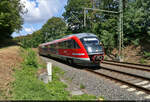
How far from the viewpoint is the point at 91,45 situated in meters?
10.1

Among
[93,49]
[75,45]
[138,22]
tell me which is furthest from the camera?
[138,22]

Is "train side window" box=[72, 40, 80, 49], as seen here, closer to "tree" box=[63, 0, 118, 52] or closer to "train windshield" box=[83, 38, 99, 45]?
"train windshield" box=[83, 38, 99, 45]

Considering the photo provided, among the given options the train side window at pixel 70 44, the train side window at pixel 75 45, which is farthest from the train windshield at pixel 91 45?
the train side window at pixel 70 44

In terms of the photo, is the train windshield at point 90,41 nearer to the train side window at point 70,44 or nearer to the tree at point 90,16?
the train side window at point 70,44

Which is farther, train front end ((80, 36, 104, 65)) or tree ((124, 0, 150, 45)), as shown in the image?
tree ((124, 0, 150, 45))

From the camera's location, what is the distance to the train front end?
9.80 m

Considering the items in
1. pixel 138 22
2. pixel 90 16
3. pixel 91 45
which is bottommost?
pixel 91 45

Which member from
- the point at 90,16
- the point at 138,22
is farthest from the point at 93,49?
the point at 90,16

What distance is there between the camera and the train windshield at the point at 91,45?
990 cm

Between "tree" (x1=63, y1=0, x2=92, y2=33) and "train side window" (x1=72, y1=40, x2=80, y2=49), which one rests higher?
"tree" (x1=63, y1=0, x2=92, y2=33)

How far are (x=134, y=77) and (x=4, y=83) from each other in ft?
21.4

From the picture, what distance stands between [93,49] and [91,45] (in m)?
0.37

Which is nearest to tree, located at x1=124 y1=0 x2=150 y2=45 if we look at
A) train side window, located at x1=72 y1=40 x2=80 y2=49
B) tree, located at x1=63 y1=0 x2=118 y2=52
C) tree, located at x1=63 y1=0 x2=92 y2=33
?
tree, located at x1=63 y1=0 x2=118 y2=52

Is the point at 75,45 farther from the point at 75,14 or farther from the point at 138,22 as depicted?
the point at 75,14
